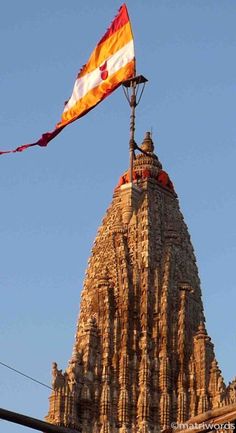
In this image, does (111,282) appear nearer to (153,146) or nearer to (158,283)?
(158,283)


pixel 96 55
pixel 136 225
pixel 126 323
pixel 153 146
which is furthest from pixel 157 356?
pixel 96 55

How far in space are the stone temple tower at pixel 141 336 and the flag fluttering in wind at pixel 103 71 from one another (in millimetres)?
30274

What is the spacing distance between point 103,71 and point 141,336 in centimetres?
3668

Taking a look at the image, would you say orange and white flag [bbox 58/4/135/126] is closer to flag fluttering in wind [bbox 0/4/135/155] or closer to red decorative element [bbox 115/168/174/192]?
flag fluttering in wind [bbox 0/4/135/155]

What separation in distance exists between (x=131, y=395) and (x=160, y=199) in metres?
15.9

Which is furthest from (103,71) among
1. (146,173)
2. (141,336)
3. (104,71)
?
(146,173)

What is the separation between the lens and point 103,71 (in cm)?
3578

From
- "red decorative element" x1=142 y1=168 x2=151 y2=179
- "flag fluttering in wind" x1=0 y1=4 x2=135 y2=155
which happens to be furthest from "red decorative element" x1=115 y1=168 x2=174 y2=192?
"flag fluttering in wind" x1=0 y1=4 x2=135 y2=155

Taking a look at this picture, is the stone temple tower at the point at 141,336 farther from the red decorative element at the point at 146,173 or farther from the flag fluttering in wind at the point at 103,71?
the flag fluttering in wind at the point at 103,71

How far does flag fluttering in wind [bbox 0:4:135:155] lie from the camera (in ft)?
114

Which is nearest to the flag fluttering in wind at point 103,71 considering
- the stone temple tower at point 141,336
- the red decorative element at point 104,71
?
the red decorative element at point 104,71

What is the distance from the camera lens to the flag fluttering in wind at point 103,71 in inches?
1372

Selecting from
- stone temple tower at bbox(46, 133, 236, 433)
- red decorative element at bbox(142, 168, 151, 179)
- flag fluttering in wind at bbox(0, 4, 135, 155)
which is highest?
red decorative element at bbox(142, 168, 151, 179)

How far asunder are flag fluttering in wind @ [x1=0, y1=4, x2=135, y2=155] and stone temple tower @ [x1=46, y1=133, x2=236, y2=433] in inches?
1192
